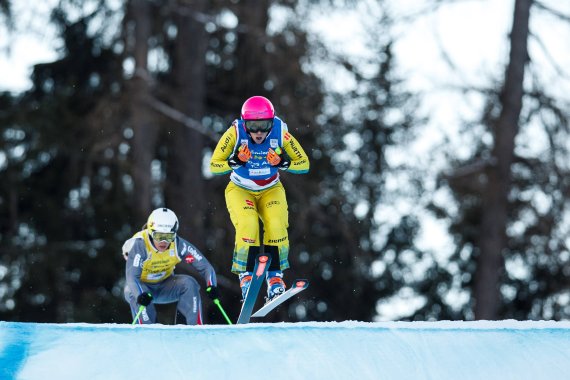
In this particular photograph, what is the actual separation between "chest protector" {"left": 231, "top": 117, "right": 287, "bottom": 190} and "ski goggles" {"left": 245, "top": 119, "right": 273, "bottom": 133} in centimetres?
12

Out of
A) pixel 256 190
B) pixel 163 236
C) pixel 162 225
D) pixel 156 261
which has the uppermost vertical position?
pixel 256 190

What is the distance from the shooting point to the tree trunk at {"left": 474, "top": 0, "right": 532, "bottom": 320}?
72.3 feet

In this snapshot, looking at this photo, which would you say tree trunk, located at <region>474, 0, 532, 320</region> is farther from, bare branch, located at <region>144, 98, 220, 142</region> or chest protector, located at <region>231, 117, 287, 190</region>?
chest protector, located at <region>231, 117, 287, 190</region>

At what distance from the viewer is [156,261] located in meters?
12.4

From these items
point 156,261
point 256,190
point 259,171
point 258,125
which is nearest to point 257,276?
point 256,190

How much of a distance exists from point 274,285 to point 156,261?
1.25 metres

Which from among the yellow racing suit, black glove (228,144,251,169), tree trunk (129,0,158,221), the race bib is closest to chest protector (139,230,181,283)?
the yellow racing suit

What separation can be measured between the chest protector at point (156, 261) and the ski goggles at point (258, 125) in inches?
62.1

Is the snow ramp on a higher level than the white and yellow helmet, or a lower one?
lower

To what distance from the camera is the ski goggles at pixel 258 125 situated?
1142cm

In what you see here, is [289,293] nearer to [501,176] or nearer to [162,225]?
[162,225]

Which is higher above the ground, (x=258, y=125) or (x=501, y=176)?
(x=258, y=125)

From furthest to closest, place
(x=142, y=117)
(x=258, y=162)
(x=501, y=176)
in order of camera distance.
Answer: (x=501, y=176) → (x=142, y=117) → (x=258, y=162)

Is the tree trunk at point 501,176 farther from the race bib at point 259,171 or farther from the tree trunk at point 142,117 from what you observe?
the race bib at point 259,171
